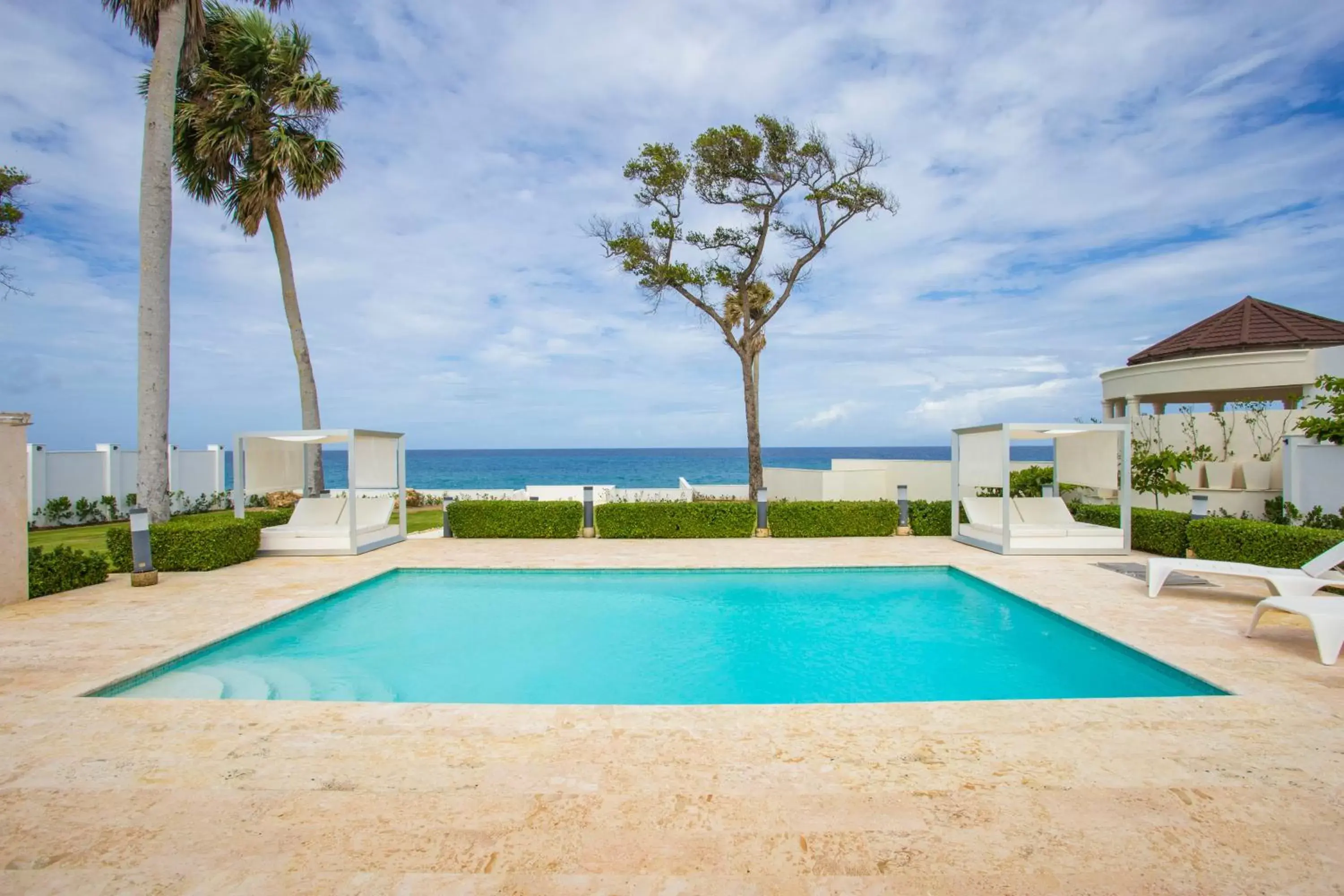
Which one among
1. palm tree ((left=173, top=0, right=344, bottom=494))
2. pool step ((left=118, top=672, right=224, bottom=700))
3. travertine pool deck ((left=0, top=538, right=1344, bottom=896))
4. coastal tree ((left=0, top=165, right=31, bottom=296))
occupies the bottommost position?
pool step ((left=118, top=672, right=224, bottom=700))

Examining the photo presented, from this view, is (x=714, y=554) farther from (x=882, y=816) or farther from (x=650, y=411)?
(x=650, y=411)

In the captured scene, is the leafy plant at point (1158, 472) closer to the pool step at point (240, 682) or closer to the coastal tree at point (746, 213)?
the coastal tree at point (746, 213)

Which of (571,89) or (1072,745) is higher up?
(571,89)

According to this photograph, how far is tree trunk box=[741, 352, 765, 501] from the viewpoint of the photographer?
50.3 feet

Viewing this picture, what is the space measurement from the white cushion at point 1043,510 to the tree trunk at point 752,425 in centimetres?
559

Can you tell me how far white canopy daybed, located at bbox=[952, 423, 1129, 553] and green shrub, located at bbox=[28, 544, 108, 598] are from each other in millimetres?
12823

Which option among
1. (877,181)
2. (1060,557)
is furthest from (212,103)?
(1060,557)

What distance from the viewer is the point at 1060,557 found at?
10195 millimetres

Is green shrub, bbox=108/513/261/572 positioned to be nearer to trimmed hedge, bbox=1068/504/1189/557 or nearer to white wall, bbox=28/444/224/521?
white wall, bbox=28/444/224/521

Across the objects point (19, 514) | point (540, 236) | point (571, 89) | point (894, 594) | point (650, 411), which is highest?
point (571, 89)

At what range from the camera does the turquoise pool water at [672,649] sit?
5254mm

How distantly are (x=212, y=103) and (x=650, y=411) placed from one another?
2747 cm

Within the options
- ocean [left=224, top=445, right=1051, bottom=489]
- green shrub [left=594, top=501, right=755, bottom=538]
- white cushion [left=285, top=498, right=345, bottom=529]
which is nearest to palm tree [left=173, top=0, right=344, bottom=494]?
white cushion [left=285, top=498, right=345, bottom=529]

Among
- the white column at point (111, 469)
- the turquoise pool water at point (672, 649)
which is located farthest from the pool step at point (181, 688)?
the white column at point (111, 469)
